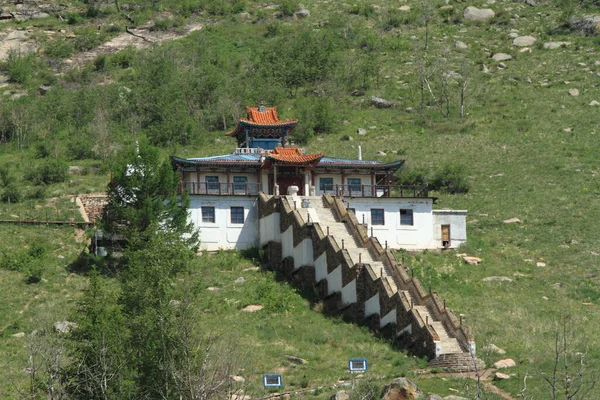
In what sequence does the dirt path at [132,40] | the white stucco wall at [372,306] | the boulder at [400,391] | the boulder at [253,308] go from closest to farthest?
the boulder at [400,391] < the white stucco wall at [372,306] < the boulder at [253,308] < the dirt path at [132,40]

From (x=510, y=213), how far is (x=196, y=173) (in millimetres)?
21801

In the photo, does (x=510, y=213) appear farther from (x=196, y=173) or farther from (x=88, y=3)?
(x=88, y=3)

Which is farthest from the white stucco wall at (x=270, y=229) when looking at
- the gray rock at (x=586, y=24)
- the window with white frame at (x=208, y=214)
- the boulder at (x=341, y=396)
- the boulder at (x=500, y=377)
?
the gray rock at (x=586, y=24)

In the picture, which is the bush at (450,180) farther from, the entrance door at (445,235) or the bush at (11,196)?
the bush at (11,196)

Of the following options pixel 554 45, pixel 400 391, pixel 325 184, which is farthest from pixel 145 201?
pixel 554 45

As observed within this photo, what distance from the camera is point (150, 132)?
104375 millimetres

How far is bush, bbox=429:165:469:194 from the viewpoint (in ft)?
285

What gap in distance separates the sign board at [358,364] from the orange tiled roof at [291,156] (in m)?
24.2

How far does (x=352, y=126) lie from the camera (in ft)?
345

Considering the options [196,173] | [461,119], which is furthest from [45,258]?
[461,119]

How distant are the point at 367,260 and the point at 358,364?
1191cm

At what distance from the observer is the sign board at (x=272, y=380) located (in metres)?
47.2

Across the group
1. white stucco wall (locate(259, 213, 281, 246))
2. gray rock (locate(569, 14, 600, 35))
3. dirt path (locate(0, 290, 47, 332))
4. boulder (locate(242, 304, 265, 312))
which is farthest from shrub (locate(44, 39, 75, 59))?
boulder (locate(242, 304, 265, 312))

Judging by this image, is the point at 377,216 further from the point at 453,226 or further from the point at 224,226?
the point at 224,226
